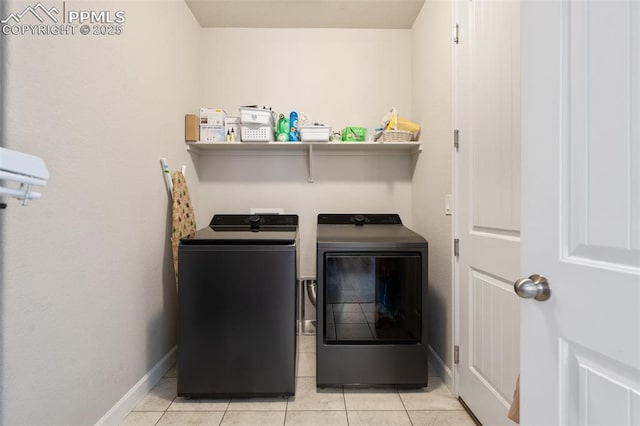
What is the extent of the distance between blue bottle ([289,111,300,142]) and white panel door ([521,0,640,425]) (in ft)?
5.88

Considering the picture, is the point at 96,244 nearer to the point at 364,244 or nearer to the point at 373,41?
the point at 364,244

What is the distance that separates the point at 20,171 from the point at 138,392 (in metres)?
1.54

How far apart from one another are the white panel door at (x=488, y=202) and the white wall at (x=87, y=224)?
68.7 inches

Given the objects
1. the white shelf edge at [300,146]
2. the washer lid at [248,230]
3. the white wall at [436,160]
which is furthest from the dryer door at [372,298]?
the white shelf edge at [300,146]

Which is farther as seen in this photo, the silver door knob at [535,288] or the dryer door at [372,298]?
the dryer door at [372,298]

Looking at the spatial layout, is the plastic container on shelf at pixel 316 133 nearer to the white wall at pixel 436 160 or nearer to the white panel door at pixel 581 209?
the white wall at pixel 436 160

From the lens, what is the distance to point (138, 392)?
173cm

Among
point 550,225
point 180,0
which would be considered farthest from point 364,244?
point 180,0

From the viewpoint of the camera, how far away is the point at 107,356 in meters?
1.48

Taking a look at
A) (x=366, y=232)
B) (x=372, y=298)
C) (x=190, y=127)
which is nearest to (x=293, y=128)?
(x=190, y=127)

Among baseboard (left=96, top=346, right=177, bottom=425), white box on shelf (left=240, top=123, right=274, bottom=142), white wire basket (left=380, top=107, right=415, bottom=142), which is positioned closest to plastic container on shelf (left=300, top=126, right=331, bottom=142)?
white box on shelf (left=240, top=123, right=274, bottom=142)

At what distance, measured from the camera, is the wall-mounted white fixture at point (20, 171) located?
0.63m

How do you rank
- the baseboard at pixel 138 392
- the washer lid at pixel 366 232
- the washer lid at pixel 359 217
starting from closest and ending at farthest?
the baseboard at pixel 138 392
the washer lid at pixel 366 232
the washer lid at pixel 359 217

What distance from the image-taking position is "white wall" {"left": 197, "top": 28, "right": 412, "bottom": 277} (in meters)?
2.63
